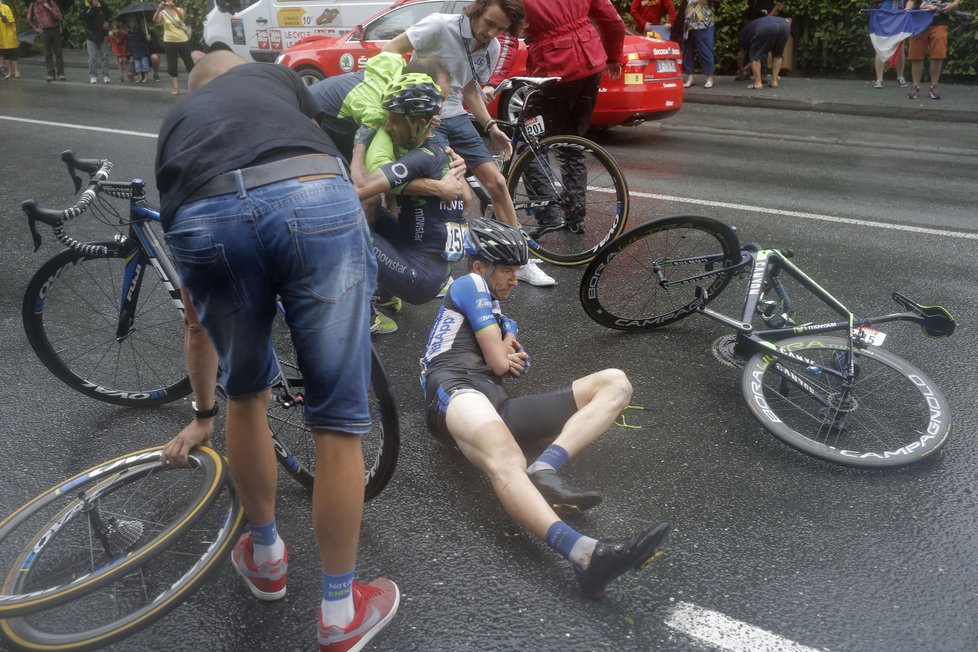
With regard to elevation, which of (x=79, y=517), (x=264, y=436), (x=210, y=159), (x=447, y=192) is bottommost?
(x=79, y=517)

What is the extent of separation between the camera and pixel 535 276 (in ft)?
17.8

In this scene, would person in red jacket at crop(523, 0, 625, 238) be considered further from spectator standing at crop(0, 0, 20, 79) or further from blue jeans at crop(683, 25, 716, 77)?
spectator standing at crop(0, 0, 20, 79)

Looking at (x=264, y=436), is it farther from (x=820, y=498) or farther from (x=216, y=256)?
(x=820, y=498)

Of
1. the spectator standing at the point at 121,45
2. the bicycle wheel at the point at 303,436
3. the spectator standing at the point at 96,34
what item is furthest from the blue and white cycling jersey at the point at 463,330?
the spectator standing at the point at 121,45

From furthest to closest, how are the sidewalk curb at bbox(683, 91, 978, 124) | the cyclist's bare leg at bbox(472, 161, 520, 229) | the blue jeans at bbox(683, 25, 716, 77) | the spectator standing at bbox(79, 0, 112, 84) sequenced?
the spectator standing at bbox(79, 0, 112, 84), the blue jeans at bbox(683, 25, 716, 77), the sidewalk curb at bbox(683, 91, 978, 124), the cyclist's bare leg at bbox(472, 161, 520, 229)

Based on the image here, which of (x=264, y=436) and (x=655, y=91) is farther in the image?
(x=655, y=91)

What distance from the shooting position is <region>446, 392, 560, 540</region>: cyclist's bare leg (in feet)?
9.03

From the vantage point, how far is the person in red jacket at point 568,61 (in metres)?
5.78

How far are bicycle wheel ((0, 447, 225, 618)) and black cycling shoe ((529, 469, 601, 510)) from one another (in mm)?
1086

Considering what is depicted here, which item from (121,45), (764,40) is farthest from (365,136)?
(121,45)

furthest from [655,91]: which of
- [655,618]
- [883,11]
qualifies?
[655,618]

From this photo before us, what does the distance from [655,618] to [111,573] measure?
1.62 m

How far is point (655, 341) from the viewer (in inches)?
181

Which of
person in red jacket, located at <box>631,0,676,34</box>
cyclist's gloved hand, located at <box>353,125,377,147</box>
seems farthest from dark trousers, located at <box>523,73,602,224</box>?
person in red jacket, located at <box>631,0,676,34</box>
